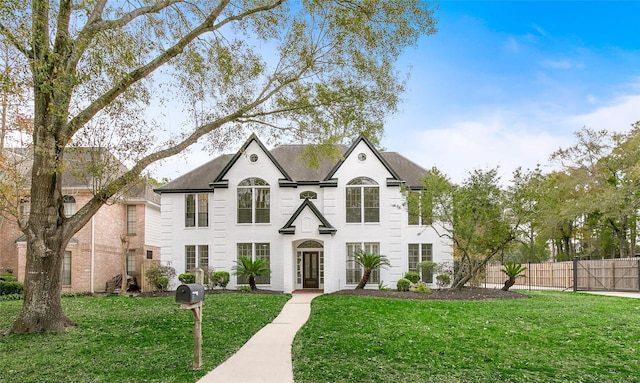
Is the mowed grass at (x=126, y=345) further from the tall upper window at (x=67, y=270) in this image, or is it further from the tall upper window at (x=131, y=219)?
the tall upper window at (x=131, y=219)

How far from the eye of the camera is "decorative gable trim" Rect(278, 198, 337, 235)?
22547mm

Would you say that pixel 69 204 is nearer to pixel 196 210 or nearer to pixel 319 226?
pixel 196 210

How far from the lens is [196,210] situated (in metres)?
24.4

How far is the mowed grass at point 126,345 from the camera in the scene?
749 centimetres

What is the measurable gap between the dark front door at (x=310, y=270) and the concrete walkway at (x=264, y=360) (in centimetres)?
1140

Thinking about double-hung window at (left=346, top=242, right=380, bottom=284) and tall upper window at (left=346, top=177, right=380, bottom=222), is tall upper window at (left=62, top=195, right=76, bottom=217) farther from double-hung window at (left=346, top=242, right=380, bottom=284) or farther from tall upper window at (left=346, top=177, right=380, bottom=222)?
double-hung window at (left=346, top=242, right=380, bottom=284)

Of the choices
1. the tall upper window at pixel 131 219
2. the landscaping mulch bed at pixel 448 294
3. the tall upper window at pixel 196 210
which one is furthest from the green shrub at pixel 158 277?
the landscaping mulch bed at pixel 448 294

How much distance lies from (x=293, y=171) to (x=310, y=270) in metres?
4.87

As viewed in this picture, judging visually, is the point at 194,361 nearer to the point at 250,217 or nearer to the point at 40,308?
the point at 40,308

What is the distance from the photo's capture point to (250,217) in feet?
78.7

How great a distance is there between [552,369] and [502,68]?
1103 cm

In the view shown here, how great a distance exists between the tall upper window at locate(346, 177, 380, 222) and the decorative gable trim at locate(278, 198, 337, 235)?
1539 mm

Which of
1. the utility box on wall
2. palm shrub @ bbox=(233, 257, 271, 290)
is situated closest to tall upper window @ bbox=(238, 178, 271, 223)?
palm shrub @ bbox=(233, 257, 271, 290)

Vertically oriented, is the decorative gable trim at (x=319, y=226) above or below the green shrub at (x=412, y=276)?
above
